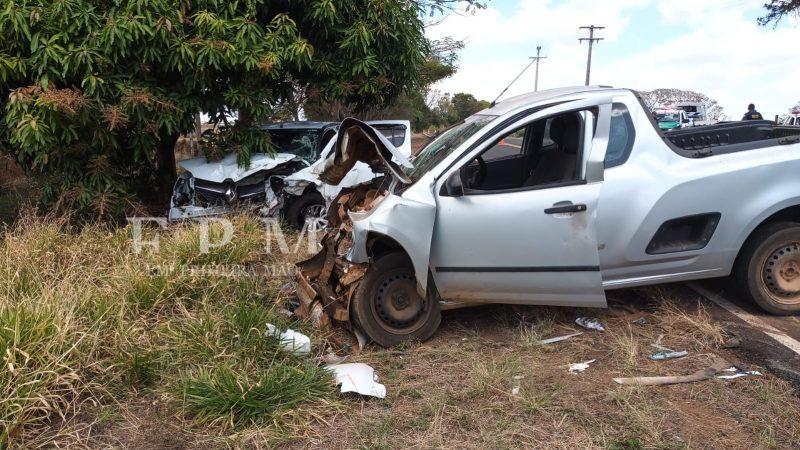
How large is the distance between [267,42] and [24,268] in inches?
153

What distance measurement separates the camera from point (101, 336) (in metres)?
3.79

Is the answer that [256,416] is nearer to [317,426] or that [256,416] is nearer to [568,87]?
[317,426]

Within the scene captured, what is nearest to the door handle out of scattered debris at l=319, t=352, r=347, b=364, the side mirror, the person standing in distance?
the side mirror

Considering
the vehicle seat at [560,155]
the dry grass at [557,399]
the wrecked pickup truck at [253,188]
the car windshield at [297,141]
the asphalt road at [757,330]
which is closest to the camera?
Answer: the dry grass at [557,399]

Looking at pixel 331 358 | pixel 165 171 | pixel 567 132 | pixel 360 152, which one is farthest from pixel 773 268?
pixel 165 171

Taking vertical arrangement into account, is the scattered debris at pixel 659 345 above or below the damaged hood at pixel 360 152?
below

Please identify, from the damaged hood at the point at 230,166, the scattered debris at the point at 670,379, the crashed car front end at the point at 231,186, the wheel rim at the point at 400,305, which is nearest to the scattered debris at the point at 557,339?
the scattered debris at the point at 670,379

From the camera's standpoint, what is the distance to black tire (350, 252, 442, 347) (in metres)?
4.14

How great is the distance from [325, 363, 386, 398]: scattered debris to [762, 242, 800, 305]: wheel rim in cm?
314

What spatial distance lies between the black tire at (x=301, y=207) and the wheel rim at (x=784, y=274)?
519cm

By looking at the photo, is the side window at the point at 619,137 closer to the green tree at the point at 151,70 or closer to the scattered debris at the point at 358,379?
the scattered debris at the point at 358,379

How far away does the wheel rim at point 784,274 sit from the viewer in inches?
171

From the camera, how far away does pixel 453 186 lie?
3959mm

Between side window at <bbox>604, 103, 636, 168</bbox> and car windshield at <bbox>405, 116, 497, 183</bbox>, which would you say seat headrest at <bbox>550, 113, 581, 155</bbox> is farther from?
car windshield at <bbox>405, 116, 497, 183</bbox>
